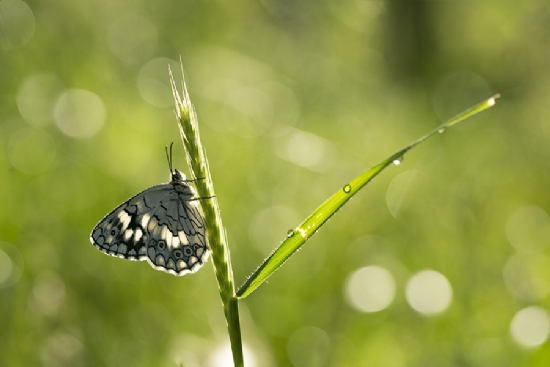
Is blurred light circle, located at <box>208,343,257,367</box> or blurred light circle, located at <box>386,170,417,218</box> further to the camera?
blurred light circle, located at <box>386,170,417,218</box>

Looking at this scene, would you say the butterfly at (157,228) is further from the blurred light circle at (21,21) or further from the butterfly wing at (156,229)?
the blurred light circle at (21,21)

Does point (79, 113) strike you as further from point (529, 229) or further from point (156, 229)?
point (529, 229)

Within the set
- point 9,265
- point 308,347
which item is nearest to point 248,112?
point 9,265

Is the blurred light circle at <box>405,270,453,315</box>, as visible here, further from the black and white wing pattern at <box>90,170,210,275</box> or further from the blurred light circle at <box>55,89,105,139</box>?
the blurred light circle at <box>55,89,105,139</box>

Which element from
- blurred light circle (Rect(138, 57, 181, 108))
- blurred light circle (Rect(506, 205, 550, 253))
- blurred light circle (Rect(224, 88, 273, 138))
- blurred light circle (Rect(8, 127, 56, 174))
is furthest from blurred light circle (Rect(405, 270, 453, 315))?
blurred light circle (Rect(138, 57, 181, 108))

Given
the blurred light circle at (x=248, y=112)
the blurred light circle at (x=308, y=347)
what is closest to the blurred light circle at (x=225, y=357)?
the blurred light circle at (x=308, y=347)

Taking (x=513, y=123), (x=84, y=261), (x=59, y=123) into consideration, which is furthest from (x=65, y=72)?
(x=513, y=123)
